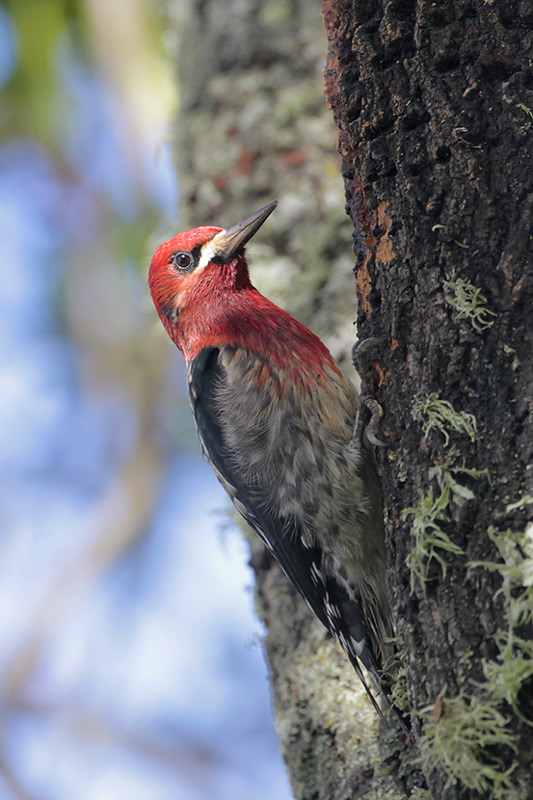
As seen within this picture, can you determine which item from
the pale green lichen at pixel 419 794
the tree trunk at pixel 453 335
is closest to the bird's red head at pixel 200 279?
the tree trunk at pixel 453 335

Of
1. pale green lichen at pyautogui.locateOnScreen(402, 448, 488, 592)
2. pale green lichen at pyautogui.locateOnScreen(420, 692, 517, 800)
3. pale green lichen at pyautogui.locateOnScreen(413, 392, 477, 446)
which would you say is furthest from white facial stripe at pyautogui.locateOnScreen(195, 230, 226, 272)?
pale green lichen at pyautogui.locateOnScreen(420, 692, 517, 800)

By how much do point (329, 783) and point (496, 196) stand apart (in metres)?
1.62

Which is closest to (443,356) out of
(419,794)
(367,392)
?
(367,392)

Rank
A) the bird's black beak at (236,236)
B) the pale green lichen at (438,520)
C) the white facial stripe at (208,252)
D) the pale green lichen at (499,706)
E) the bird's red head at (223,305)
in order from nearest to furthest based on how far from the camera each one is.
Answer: the pale green lichen at (499,706), the pale green lichen at (438,520), the bird's red head at (223,305), the bird's black beak at (236,236), the white facial stripe at (208,252)

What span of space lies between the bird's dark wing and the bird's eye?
514mm


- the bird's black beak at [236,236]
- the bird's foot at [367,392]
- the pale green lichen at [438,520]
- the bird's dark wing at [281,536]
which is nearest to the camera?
the pale green lichen at [438,520]

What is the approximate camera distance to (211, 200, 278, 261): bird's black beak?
2.94m

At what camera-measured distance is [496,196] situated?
1637 mm

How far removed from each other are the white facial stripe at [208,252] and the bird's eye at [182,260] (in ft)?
0.21

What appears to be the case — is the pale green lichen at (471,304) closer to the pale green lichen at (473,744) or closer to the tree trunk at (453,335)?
the tree trunk at (453,335)

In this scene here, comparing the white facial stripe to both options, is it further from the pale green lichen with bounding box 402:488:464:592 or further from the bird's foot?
the pale green lichen with bounding box 402:488:464:592

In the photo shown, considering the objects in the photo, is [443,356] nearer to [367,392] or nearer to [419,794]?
[367,392]

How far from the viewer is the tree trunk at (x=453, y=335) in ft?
Answer: 4.69

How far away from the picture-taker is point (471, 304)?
1613 mm
